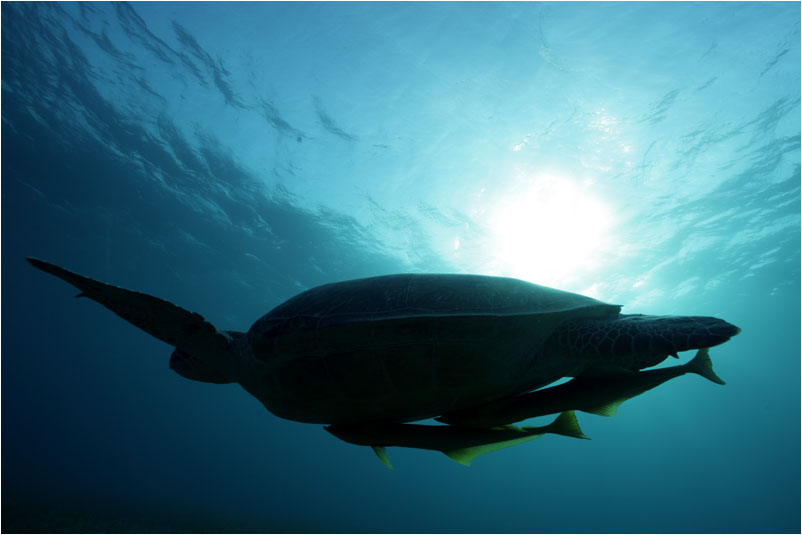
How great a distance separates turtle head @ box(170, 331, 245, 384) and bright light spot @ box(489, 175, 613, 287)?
48.8 feet

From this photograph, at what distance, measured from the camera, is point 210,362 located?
226cm

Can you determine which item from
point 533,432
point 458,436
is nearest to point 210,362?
point 458,436

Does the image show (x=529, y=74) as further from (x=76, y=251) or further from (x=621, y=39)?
(x=76, y=251)

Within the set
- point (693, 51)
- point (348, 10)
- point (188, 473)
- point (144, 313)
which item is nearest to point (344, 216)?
point (348, 10)

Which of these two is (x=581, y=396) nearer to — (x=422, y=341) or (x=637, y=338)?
(x=637, y=338)

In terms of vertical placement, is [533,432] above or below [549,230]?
below

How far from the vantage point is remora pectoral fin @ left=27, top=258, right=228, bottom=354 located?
174 cm

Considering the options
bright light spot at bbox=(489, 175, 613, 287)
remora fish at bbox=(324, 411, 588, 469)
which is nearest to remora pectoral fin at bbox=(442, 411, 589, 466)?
remora fish at bbox=(324, 411, 588, 469)

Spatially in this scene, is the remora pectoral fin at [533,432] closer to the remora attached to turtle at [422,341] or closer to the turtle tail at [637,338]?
the remora attached to turtle at [422,341]

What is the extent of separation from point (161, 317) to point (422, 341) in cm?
142

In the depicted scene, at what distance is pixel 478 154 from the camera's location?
14289 millimetres

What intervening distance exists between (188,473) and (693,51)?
9712 centimetres

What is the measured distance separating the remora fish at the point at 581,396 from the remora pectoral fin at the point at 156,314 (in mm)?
1489

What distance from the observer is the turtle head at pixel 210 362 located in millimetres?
2115
